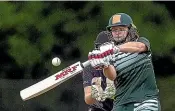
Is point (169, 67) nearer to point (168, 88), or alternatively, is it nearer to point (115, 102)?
point (168, 88)

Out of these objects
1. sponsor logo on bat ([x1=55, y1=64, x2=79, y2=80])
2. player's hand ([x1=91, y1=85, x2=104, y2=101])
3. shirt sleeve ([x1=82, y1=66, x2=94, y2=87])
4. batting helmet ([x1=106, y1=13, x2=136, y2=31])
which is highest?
sponsor logo on bat ([x1=55, y1=64, x2=79, y2=80])

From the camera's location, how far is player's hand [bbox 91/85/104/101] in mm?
7096

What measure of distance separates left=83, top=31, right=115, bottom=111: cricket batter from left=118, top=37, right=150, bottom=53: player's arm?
47cm

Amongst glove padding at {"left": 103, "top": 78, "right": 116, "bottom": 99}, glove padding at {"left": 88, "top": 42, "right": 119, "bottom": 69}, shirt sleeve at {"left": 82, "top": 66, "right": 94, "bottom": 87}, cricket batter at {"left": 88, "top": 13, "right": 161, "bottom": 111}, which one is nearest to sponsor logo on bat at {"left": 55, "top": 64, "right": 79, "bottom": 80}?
shirt sleeve at {"left": 82, "top": 66, "right": 94, "bottom": 87}

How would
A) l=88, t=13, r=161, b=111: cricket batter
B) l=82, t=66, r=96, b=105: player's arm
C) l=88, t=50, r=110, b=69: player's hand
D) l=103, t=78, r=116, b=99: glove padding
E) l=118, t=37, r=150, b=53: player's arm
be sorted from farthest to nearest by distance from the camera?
l=82, t=66, r=96, b=105: player's arm, l=103, t=78, r=116, b=99: glove padding, l=88, t=13, r=161, b=111: cricket batter, l=118, t=37, r=150, b=53: player's arm, l=88, t=50, r=110, b=69: player's hand

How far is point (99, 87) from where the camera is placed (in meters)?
7.12

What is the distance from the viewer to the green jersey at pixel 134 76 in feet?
21.1

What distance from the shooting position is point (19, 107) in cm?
1138

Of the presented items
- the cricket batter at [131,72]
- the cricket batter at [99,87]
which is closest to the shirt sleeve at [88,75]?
the cricket batter at [99,87]

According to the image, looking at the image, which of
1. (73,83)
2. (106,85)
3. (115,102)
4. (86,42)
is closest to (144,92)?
(115,102)

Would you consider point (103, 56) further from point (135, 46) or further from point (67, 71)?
point (67, 71)

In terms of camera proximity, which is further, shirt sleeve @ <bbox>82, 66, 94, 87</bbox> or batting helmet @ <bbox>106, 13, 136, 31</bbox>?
shirt sleeve @ <bbox>82, 66, 94, 87</bbox>

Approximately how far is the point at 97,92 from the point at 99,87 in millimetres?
44

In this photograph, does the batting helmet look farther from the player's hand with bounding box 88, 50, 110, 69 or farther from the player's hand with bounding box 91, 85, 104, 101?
the player's hand with bounding box 91, 85, 104, 101
